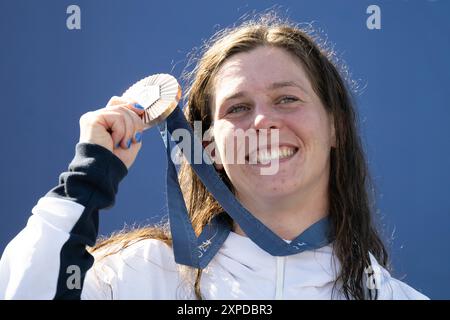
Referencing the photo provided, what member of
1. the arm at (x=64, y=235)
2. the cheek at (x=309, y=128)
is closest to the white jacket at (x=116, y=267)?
the arm at (x=64, y=235)

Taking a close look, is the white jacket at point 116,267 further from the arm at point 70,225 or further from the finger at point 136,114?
the finger at point 136,114

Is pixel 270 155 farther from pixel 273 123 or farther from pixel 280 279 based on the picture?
pixel 280 279

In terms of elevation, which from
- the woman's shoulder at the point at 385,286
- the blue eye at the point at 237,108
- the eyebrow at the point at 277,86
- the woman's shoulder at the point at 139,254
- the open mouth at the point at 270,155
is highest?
the eyebrow at the point at 277,86

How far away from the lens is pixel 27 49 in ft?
9.83

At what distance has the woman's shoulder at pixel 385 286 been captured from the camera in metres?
1.64

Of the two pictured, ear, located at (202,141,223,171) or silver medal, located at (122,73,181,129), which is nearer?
silver medal, located at (122,73,181,129)

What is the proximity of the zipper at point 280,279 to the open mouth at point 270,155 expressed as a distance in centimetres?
22

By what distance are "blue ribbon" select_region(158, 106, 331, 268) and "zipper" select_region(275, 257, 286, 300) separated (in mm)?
20

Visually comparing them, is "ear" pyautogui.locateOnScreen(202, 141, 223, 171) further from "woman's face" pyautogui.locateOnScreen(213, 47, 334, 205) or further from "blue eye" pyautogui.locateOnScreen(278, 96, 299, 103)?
"blue eye" pyautogui.locateOnScreen(278, 96, 299, 103)

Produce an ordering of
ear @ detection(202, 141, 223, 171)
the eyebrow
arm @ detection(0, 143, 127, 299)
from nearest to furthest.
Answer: arm @ detection(0, 143, 127, 299), the eyebrow, ear @ detection(202, 141, 223, 171)

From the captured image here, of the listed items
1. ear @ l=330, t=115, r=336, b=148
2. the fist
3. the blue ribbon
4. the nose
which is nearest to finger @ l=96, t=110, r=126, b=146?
the fist

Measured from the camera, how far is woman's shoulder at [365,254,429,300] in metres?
1.64
